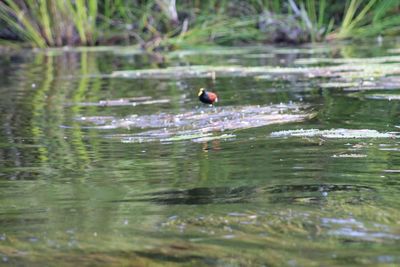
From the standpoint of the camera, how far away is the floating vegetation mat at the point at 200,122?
4.42m

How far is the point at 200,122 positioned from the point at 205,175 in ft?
5.05

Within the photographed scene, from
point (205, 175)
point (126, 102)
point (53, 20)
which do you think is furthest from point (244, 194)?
point (53, 20)

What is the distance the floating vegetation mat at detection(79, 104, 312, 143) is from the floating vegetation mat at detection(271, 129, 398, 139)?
0.27m

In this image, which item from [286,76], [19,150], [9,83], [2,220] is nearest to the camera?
[2,220]

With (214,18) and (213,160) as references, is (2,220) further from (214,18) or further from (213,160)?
(214,18)

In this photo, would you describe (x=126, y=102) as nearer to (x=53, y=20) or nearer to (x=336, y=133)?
(x=336, y=133)

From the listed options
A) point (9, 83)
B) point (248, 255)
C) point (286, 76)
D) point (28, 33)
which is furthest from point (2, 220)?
point (28, 33)

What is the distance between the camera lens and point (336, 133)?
162 inches

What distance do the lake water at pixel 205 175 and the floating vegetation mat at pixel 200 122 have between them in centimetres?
1

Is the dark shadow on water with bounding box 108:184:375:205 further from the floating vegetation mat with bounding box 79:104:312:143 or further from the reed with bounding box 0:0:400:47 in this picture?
the reed with bounding box 0:0:400:47

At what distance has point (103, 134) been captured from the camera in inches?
184

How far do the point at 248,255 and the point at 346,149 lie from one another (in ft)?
5.38

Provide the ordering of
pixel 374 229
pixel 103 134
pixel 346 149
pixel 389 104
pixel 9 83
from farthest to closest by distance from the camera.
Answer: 1. pixel 9 83
2. pixel 389 104
3. pixel 103 134
4. pixel 346 149
5. pixel 374 229

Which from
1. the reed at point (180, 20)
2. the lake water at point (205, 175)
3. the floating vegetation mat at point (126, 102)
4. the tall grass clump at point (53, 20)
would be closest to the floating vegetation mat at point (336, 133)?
the lake water at point (205, 175)
